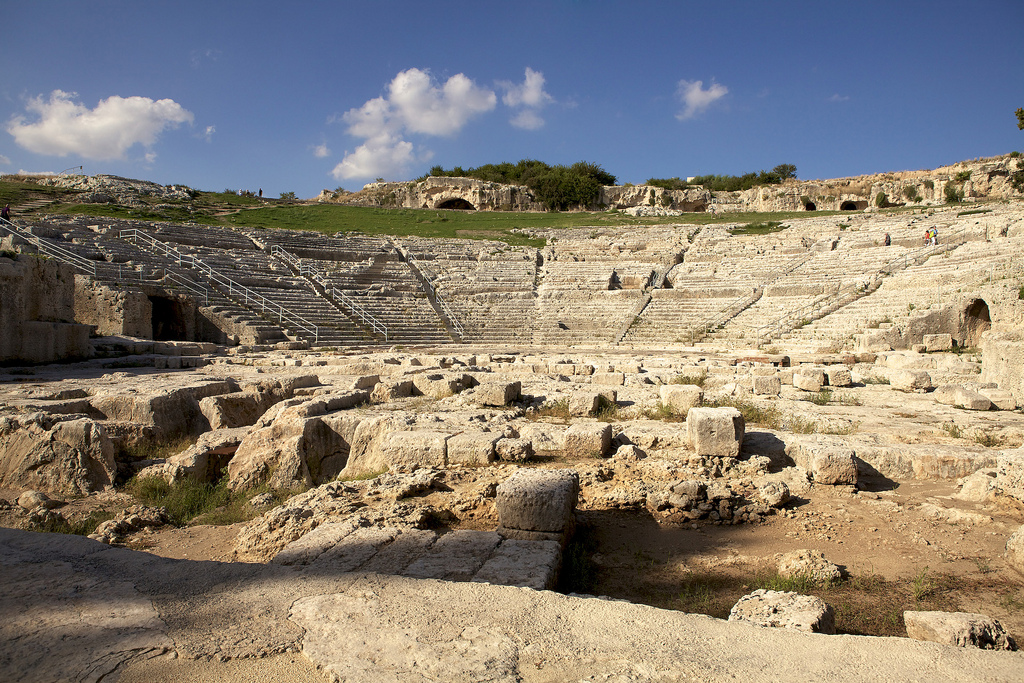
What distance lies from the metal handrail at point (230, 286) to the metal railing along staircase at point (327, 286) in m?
2.47

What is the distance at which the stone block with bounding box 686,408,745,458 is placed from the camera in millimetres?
5688

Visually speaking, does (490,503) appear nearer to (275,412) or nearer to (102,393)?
(275,412)

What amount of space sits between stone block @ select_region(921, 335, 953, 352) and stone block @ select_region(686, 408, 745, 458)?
13.8 metres

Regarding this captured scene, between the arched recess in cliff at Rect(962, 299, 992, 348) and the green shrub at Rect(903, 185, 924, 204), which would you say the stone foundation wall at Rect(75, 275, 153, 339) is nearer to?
the arched recess in cliff at Rect(962, 299, 992, 348)

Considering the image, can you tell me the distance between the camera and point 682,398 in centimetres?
799

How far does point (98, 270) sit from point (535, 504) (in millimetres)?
21656

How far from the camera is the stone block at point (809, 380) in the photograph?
10.2m

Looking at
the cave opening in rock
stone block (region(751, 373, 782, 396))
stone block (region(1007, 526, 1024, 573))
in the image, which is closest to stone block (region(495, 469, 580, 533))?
stone block (region(1007, 526, 1024, 573))

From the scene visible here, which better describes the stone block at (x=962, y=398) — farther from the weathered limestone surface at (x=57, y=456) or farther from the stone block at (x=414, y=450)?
the weathered limestone surface at (x=57, y=456)

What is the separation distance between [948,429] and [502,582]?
6125 millimetres

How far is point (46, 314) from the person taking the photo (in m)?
13.5

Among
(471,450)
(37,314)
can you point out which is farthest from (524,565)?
(37,314)

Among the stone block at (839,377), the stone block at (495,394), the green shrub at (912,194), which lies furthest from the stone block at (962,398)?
the green shrub at (912,194)

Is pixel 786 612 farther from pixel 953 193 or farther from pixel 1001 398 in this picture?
pixel 953 193
